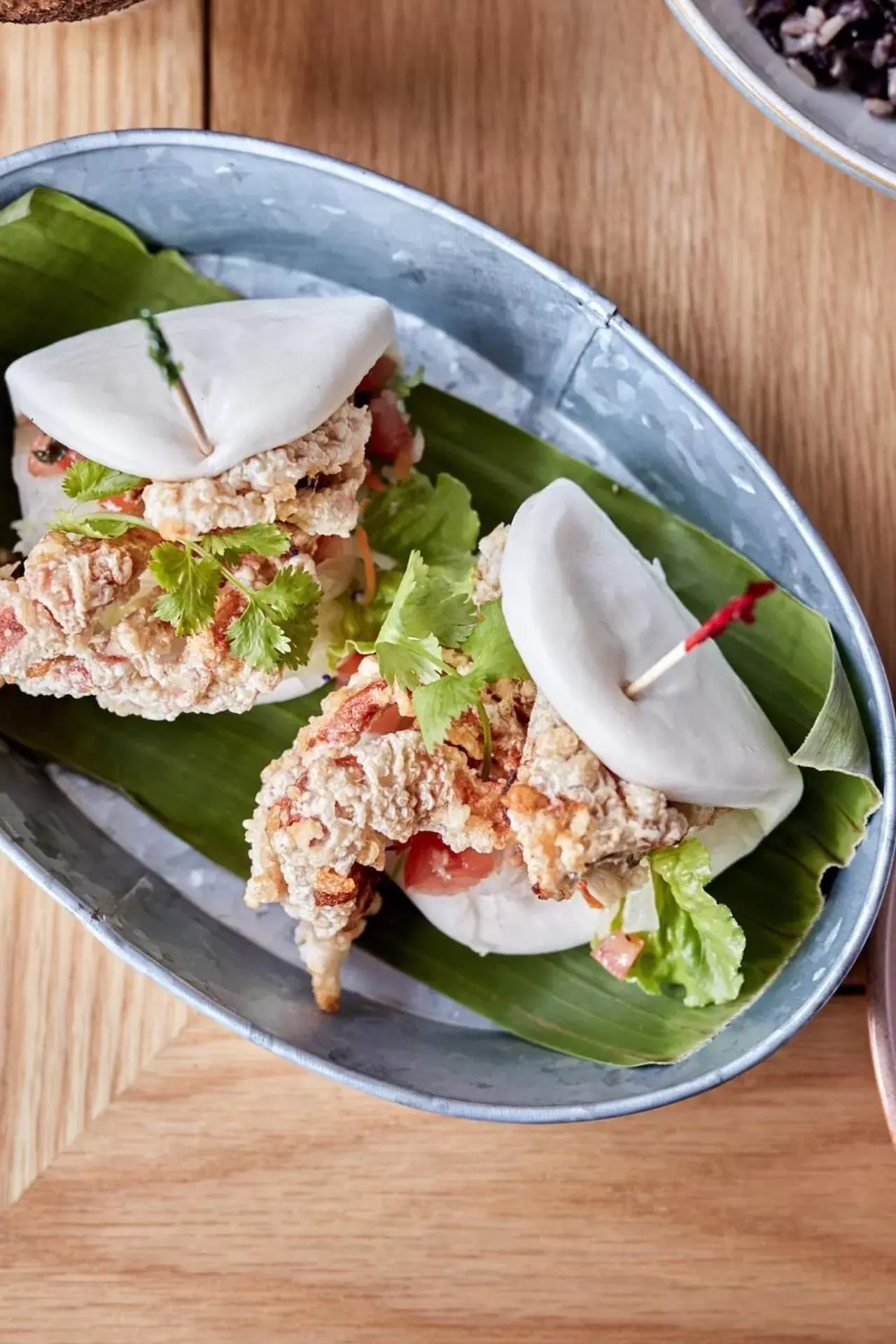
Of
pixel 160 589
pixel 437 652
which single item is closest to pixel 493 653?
pixel 437 652

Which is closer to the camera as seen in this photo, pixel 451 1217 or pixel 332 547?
pixel 332 547

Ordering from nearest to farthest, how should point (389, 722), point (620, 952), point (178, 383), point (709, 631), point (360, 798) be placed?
1. point (709, 631)
2. point (178, 383)
3. point (360, 798)
4. point (389, 722)
5. point (620, 952)

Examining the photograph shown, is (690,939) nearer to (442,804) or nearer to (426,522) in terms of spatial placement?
(442,804)

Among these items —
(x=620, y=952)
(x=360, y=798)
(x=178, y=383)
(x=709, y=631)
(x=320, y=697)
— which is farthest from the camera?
(x=320, y=697)

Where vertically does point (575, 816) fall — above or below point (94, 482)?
below

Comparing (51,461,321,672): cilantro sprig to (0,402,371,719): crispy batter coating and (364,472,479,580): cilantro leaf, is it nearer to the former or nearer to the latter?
(0,402,371,719): crispy batter coating

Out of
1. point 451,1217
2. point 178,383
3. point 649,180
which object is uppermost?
point 649,180

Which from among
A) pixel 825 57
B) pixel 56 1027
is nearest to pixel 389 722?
pixel 56 1027

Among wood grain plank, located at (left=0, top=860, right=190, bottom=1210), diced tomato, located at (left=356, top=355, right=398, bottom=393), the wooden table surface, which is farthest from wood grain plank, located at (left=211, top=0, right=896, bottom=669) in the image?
wood grain plank, located at (left=0, top=860, right=190, bottom=1210)
